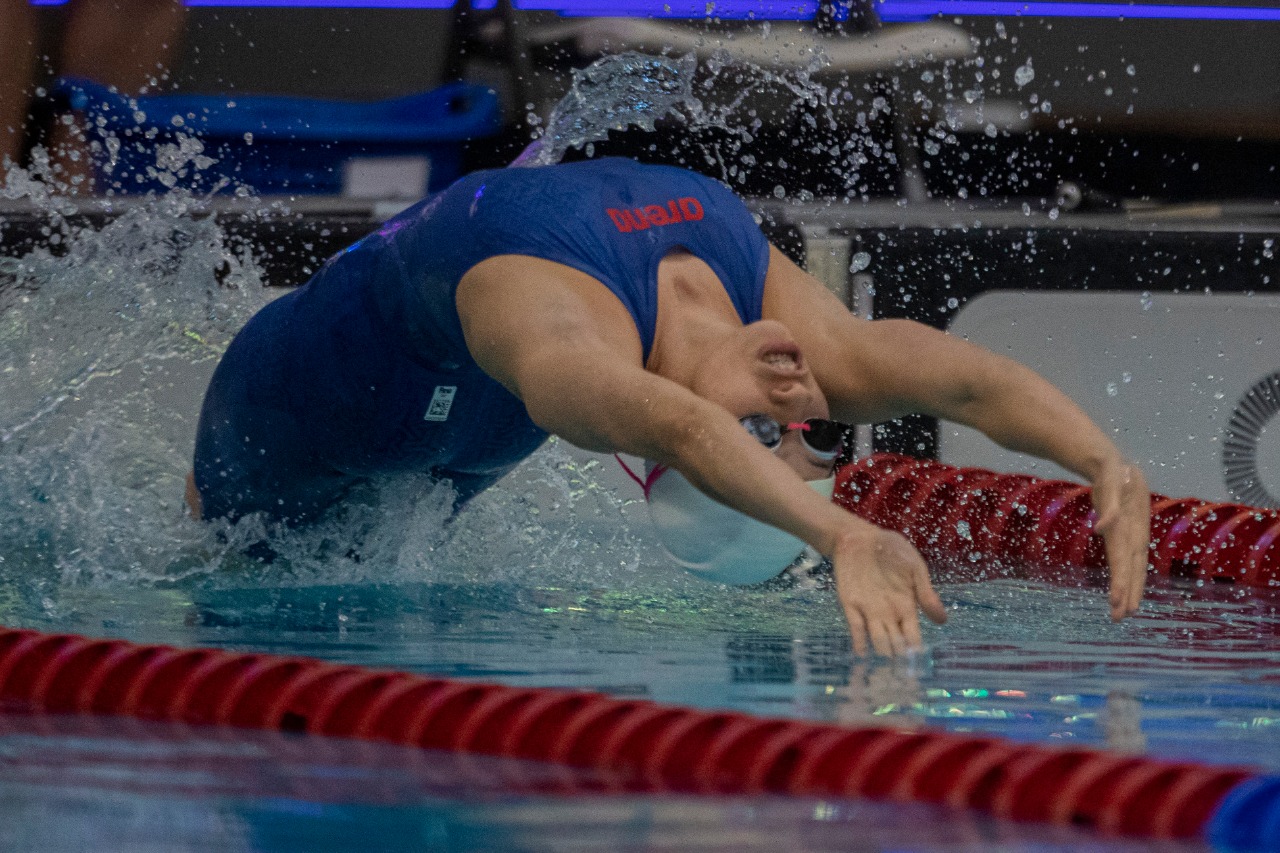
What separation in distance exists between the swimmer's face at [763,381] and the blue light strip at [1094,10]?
3024 mm

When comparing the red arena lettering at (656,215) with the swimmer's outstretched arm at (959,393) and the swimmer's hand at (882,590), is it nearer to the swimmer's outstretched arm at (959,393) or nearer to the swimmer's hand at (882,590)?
the swimmer's outstretched arm at (959,393)

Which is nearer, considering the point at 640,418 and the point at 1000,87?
the point at 640,418

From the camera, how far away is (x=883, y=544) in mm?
1727

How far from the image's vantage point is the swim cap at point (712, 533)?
2254 mm

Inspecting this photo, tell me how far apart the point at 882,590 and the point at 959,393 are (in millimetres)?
672

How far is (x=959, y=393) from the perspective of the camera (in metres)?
2.31

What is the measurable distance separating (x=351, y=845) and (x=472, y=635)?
1.07m

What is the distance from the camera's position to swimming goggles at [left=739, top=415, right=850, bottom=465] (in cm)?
217

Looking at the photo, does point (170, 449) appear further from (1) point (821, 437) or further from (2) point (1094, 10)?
(2) point (1094, 10)

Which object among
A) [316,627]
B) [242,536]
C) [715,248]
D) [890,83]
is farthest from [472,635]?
[890,83]

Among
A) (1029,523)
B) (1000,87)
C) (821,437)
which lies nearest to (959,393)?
(821,437)

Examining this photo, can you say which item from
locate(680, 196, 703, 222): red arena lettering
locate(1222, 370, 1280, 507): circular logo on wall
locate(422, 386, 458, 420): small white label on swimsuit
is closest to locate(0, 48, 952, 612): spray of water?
locate(422, 386, 458, 420): small white label on swimsuit

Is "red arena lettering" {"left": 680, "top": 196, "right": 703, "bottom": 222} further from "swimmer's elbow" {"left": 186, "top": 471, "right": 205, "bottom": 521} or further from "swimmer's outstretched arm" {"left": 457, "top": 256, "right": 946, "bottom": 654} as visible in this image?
"swimmer's elbow" {"left": 186, "top": 471, "right": 205, "bottom": 521}

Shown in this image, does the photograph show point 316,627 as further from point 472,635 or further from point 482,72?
point 482,72
